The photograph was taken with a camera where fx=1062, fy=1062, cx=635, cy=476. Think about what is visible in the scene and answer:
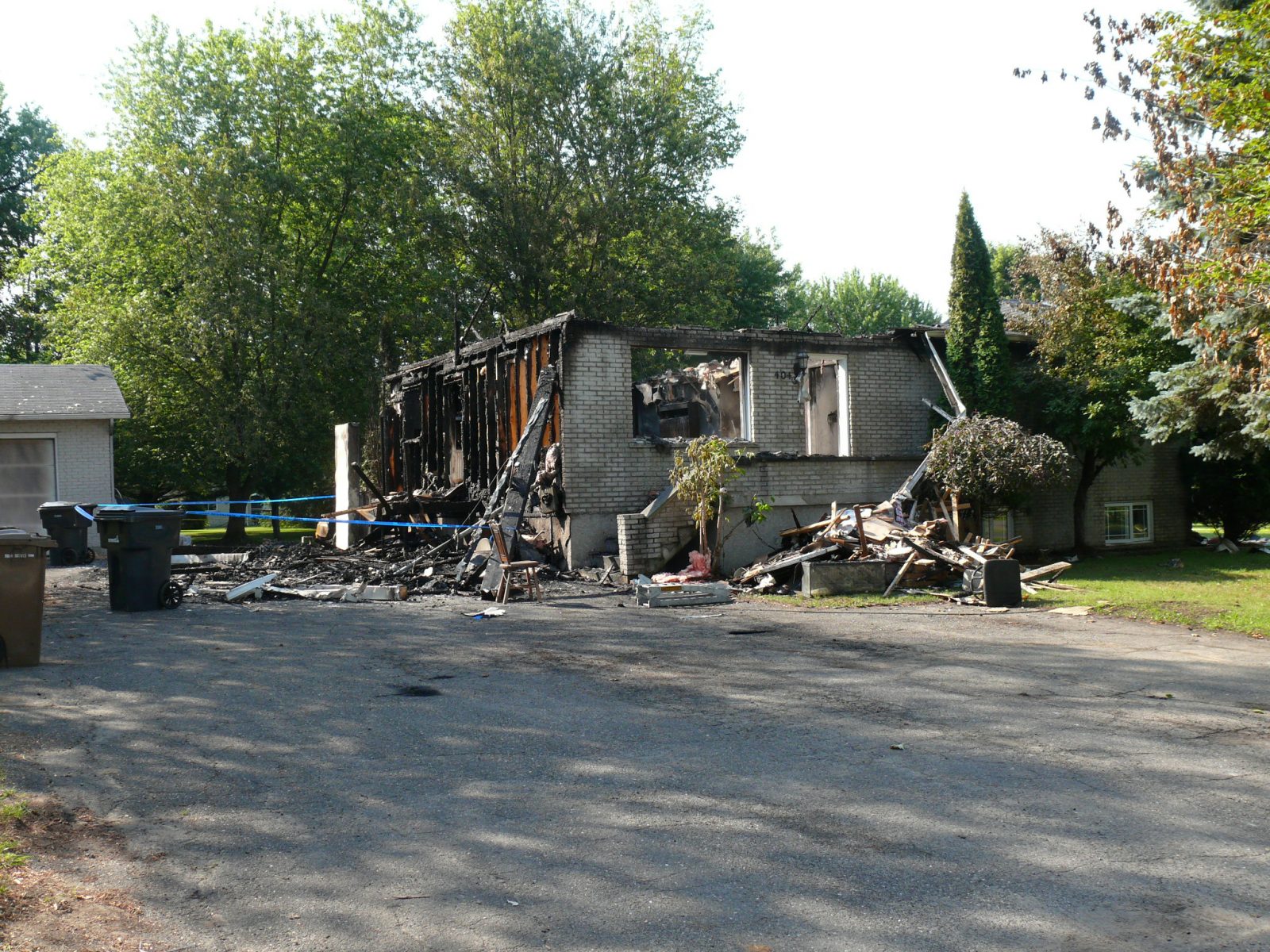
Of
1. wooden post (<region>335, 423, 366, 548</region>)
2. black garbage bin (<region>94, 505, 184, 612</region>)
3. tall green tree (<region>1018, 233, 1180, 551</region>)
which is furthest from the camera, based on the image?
wooden post (<region>335, 423, 366, 548</region>)

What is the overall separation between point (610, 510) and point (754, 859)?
13162 mm

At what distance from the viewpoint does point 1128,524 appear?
22469 mm

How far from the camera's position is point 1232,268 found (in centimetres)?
1168

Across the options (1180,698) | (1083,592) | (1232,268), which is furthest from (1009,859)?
(1083,592)

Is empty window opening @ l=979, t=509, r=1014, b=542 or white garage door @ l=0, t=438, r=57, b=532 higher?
white garage door @ l=0, t=438, r=57, b=532

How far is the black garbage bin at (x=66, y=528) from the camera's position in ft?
71.7

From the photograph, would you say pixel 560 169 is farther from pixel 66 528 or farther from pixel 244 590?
pixel 244 590

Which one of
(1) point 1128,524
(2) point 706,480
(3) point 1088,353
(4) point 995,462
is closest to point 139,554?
(2) point 706,480

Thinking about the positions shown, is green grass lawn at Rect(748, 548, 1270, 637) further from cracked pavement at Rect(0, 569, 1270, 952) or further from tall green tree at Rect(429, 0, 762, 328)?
tall green tree at Rect(429, 0, 762, 328)

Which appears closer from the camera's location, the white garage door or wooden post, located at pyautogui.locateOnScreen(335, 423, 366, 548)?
the white garage door

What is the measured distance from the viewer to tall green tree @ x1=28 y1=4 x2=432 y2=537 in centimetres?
2903

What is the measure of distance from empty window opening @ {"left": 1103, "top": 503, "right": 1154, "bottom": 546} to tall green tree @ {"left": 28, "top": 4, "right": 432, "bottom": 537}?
20.5m

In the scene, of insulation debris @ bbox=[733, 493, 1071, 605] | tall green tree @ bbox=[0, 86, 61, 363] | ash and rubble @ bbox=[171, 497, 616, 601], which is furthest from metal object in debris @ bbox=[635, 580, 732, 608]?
tall green tree @ bbox=[0, 86, 61, 363]

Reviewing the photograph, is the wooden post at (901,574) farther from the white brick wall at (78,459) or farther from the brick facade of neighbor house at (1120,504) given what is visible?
the white brick wall at (78,459)
